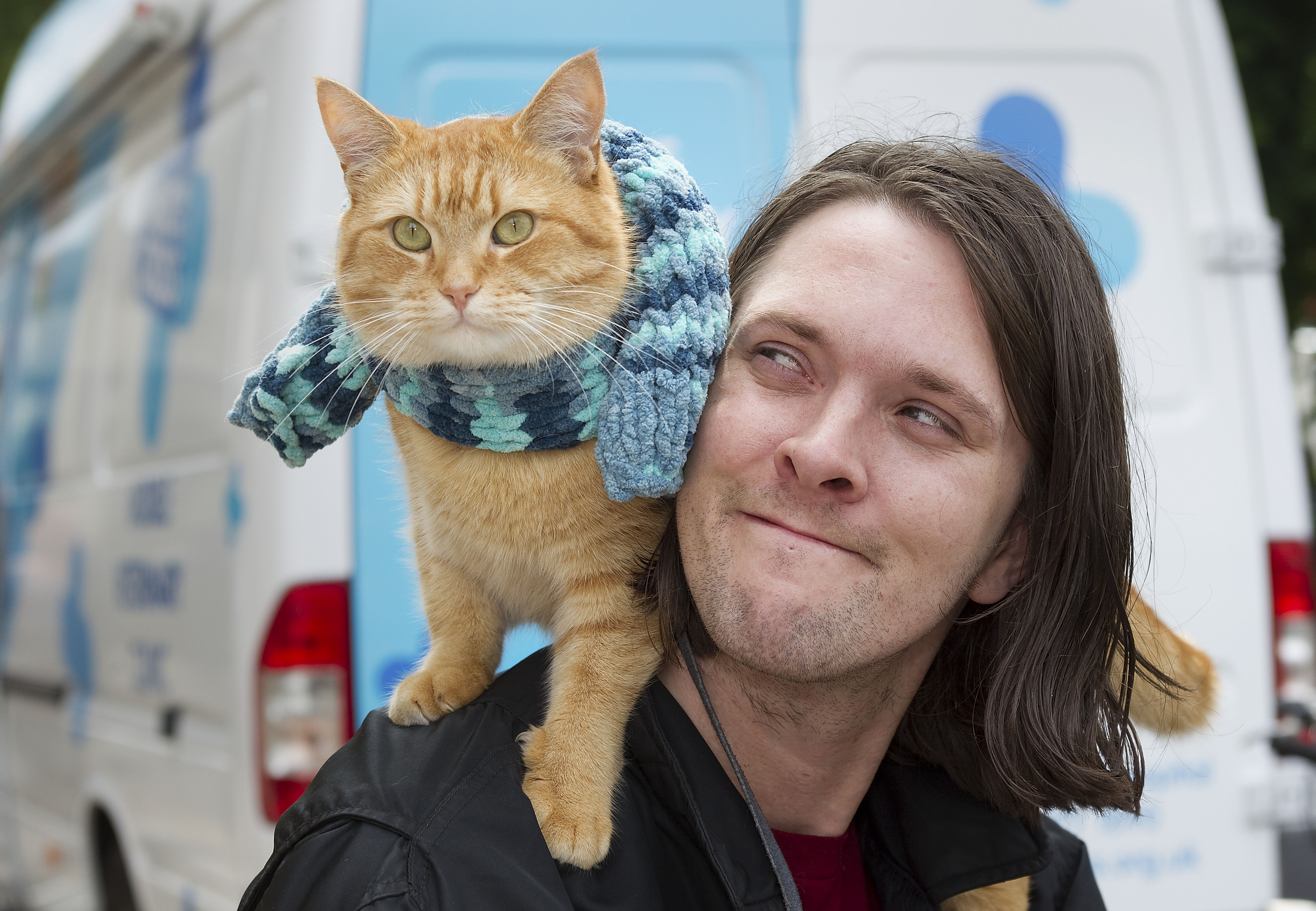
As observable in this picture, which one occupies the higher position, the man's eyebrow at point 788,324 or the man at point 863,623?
the man's eyebrow at point 788,324

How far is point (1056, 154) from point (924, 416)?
5.53ft

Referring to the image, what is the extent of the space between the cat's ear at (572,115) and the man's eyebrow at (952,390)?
1.66 ft

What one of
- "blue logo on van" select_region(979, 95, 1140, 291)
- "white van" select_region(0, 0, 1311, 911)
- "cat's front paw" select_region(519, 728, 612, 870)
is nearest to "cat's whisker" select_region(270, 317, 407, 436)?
"cat's front paw" select_region(519, 728, 612, 870)

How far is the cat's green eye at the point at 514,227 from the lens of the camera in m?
1.56

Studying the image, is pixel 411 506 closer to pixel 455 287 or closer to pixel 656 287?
pixel 455 287

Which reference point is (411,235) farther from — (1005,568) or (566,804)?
(1005,568)

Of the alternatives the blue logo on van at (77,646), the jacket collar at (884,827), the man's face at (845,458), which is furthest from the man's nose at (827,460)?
the blue logo on van at (77,646)

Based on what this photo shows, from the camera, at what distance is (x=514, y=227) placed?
1570mm

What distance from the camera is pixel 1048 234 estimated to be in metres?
1.70

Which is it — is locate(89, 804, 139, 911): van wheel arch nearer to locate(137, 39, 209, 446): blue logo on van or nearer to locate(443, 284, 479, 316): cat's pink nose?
locate(137, 39, 209, 446): blue logo on van

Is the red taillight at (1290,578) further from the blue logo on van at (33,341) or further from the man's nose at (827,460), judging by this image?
the blue logo on van at (33,341)

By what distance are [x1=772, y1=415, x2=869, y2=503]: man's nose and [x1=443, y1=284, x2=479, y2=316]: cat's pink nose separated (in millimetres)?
440

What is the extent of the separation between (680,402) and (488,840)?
0.54 m

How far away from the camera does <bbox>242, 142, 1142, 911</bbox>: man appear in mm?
1354
